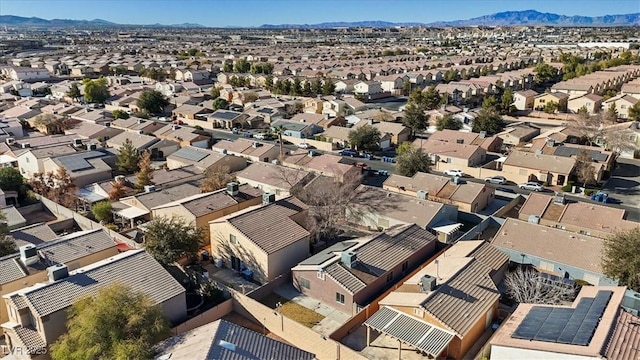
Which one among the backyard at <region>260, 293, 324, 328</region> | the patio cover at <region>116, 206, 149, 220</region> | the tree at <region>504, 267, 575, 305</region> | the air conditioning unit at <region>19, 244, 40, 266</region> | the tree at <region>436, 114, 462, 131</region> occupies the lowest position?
the backyard at <region>260, 293, 324, 328</region>

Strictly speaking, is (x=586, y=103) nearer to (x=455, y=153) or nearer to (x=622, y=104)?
(x=622, y=104)

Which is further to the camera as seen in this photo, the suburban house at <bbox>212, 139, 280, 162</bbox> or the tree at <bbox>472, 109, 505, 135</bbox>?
the tree at <bbox>472, 109, 505, 135</bbox>

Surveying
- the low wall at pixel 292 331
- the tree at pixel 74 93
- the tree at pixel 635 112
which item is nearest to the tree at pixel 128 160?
A: the low wall at pixel 292 331

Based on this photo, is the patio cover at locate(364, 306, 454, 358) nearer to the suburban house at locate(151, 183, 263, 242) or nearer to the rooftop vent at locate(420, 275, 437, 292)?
the rooftop vent at locate(420, 275, 437, 292)

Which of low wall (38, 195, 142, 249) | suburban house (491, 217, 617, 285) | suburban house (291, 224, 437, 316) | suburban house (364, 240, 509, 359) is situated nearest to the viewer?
suburban house (364, 240, 509, 359)

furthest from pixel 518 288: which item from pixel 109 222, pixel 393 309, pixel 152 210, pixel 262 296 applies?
pixel 109 222

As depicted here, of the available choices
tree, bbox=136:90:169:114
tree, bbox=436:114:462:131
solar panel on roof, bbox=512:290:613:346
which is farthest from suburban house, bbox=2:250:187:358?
tree, bbox=136:90:169:114

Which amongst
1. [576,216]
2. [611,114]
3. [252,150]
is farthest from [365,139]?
[611,114]
